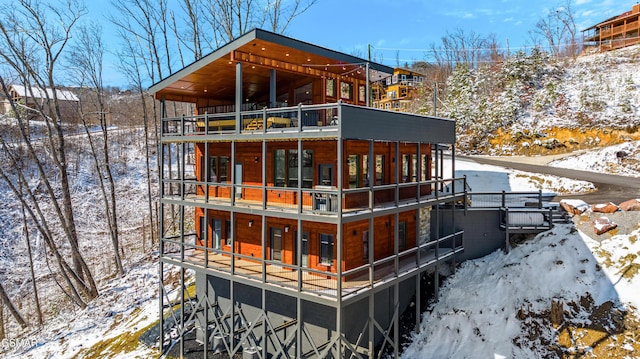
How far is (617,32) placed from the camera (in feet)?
153

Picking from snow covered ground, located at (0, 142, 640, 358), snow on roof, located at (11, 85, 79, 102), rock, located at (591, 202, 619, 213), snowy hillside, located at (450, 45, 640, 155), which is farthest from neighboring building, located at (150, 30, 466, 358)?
snowy hillside, located at (450, 45, 640, 155)

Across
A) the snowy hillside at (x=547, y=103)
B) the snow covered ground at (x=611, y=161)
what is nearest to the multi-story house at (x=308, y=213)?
the snow covered ground at (x=611, y=161)

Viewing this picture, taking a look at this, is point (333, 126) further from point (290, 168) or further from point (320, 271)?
point (320, 271)

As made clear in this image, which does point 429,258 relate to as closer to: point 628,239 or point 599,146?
point 628,239

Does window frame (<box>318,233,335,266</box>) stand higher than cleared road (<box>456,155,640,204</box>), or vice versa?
cleared road (<box>456,155,640,204</box>)

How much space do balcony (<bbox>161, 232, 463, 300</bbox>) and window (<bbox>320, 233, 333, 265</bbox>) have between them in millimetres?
525

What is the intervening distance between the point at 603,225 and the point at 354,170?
10.3 metres

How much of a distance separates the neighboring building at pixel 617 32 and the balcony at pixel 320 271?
154 feet

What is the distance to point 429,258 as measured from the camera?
44.8 feet

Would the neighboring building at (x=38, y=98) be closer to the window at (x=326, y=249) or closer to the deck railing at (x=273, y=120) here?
the deck railing at (x=273, y=120)

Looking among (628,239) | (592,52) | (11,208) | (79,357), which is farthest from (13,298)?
(592,52)

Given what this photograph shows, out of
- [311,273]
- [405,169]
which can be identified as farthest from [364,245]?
[405,169]

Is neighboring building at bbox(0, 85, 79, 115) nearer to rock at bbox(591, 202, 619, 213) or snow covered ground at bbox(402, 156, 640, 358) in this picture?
snow covered ground at bbox(402, 156, 640, 358)

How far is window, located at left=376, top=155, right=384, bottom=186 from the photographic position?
13297 mm
